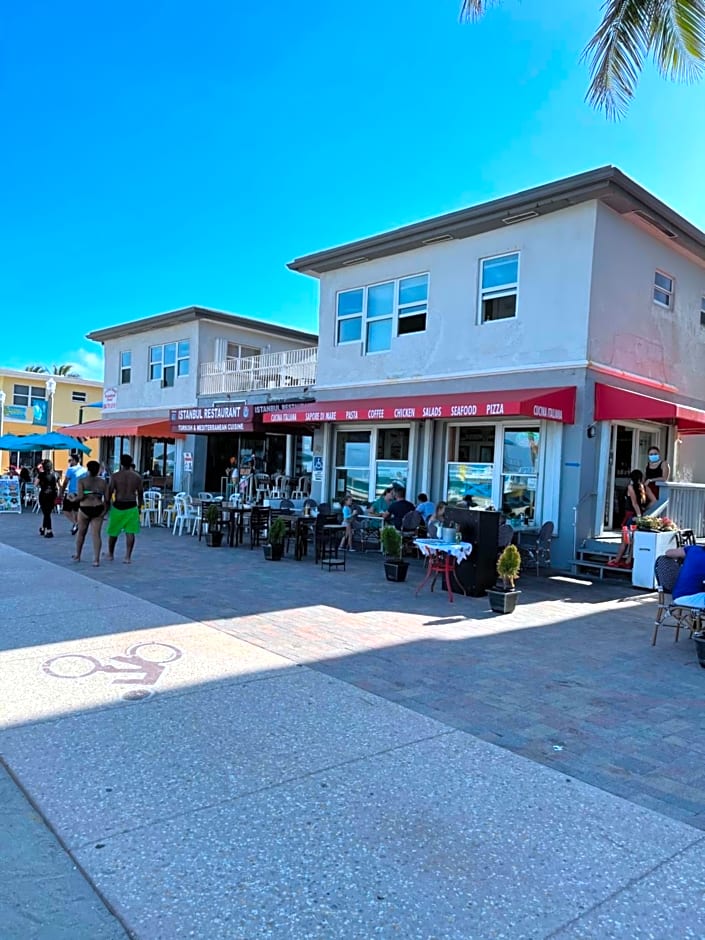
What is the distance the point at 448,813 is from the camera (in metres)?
3.46

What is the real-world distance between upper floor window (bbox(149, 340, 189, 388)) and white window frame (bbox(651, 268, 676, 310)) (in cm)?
1453

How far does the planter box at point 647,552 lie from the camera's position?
1055 cm

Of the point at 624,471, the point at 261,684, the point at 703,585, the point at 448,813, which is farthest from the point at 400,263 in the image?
the point at 448,813

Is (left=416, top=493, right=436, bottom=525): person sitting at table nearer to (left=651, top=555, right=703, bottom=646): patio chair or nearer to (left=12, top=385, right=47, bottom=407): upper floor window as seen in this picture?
(left=651, top=555, right=703, bottom=646): patio chair

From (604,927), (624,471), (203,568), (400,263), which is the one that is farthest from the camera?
(400,263)

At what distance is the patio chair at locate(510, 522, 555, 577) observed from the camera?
11.8m

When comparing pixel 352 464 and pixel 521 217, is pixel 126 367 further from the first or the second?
pixel 521 217

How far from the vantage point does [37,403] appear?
38.0m

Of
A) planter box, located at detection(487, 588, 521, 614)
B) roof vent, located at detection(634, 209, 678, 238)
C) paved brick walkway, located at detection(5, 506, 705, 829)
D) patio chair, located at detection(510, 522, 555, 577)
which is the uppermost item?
roof vent, located at detection(634, 209, 678, 238)

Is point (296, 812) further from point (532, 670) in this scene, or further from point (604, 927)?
point (532, 670)

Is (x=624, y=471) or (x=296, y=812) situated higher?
(x=624, y=471)

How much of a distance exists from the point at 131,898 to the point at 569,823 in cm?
210

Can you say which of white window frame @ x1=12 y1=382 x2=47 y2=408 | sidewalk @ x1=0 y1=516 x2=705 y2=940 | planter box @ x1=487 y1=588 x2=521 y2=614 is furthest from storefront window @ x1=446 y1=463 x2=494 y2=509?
white window frame @ x1=12 y1=382 x2=47 y2=408

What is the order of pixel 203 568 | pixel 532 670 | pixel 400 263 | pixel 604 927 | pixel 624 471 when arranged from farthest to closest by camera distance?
pixel 400 263, pixel 624 471, pixel 203 568, pixel 532 670, pixel 604 927
